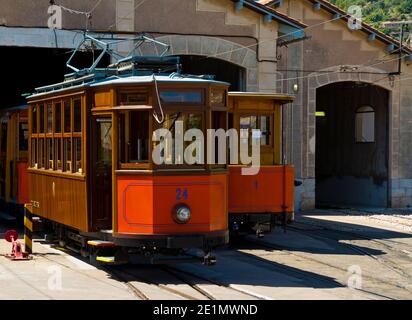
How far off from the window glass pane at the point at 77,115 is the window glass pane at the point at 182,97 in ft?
5.32

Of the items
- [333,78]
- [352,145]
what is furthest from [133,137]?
[352,145]

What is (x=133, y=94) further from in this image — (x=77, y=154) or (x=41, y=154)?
(x=41, y=154)

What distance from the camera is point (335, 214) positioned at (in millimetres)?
24000

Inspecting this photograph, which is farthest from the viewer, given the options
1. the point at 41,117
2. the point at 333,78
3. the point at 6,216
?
the point at 333,78

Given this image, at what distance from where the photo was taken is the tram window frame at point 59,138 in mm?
12036

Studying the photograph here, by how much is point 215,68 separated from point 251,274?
12.5 m

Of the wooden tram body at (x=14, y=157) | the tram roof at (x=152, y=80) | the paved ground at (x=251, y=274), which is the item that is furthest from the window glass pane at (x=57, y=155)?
the wooden tram body at (x=14, y=157)

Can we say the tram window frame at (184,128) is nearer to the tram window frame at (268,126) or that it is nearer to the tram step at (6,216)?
the tram window frame at (268,126)

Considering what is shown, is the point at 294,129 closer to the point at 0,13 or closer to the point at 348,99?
the point at 348,99

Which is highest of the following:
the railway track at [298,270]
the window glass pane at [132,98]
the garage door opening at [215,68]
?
the garage door opening at [215,68]

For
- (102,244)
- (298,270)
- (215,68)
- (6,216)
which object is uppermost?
(215,68)

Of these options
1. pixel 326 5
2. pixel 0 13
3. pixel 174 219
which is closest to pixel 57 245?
pixel 174 219

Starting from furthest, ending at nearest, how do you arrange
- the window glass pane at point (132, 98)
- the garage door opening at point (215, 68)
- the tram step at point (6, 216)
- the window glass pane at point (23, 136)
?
the garage door opening at point (215, 68) < the window glass pane at point (23, 136) < the tram step at point (6, 216) < the window glass pane at point (132, 98)

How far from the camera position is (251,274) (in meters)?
12.2
